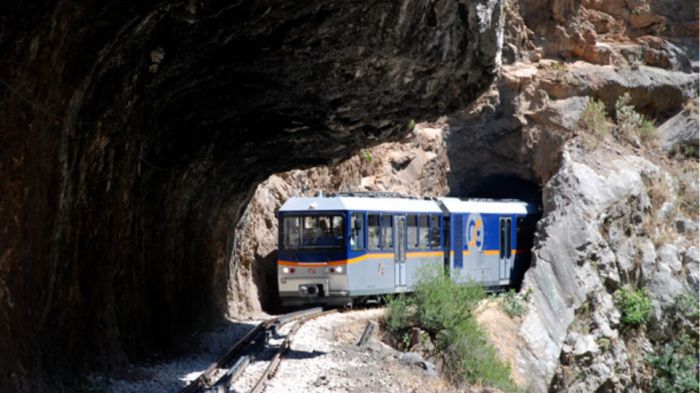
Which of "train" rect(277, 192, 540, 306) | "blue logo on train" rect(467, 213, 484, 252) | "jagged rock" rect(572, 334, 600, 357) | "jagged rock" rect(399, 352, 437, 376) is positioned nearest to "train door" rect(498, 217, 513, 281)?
"blue logo on train" rect(467, 213, 484, 252)

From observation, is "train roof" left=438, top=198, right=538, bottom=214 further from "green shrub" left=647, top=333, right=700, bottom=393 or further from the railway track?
"green shrub" left=647, top=333, right=700, bottom=393

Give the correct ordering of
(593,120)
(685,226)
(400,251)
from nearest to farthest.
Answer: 1. (400,251)
2. (685,226)
3. (593,120)

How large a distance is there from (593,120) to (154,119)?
77.8 feet

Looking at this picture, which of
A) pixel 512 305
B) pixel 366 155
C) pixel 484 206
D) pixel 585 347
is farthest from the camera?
pixel 366 155

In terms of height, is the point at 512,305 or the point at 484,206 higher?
the point at 484,206

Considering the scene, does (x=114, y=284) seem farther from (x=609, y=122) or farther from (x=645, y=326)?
(x=609, y=122)

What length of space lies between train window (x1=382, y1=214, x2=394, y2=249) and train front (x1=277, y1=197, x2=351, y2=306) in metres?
1.31

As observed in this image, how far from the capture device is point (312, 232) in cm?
2166

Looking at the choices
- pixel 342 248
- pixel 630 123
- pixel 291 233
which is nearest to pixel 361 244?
pixel 342 248

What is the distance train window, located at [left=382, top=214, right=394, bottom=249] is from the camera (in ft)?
71.8

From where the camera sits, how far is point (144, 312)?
1469 cm

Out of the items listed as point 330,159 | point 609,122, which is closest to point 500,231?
point 330,159

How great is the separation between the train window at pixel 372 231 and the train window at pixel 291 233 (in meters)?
1.76

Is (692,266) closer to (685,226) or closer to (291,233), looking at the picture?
(685,226)
